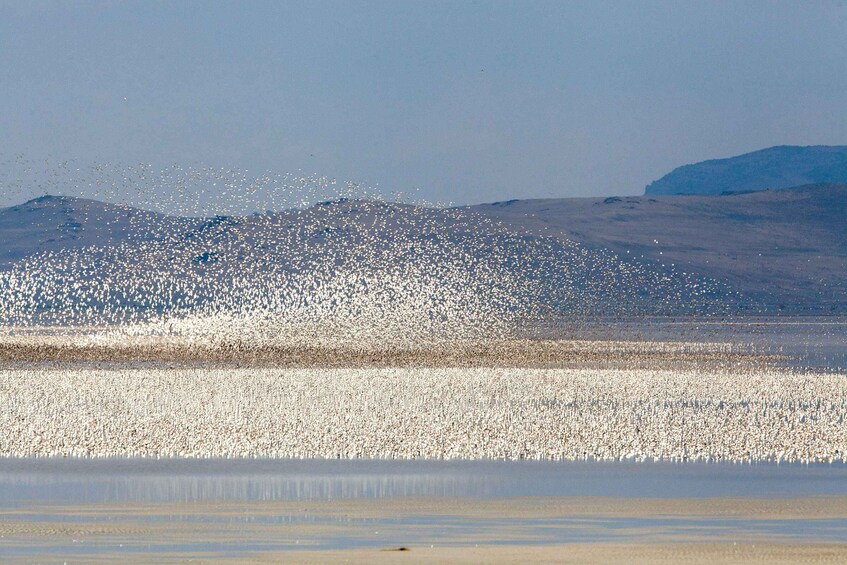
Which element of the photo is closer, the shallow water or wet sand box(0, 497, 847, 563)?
wet sand box(0, 497, 847, 563)

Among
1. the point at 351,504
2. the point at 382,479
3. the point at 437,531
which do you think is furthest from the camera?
the point at 382,479

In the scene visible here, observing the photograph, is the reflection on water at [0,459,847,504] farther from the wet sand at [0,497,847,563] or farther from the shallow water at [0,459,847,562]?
the wet sand at [0,497,847,563]

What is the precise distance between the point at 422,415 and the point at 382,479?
7866 mm

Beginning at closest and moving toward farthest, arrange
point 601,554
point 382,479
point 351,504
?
point 601,554 < point 351,504 < point 382,479

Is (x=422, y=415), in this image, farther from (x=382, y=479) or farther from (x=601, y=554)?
(x=601, y=554)

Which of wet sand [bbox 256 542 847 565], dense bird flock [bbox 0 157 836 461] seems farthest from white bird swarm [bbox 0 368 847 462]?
wet sand [bbox 256 542 847 565]

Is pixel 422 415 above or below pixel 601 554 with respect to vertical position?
below

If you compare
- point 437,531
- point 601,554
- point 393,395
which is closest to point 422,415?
point 393,395

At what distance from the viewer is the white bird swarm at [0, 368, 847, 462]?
2567 centimetres

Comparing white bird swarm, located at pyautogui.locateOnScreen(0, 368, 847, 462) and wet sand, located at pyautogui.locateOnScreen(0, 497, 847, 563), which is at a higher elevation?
wet sand, located at pyautogui.locateOnScreen(0, 497, 847, 563)

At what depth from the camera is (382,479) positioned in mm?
22391

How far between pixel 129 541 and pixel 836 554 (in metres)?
7.20

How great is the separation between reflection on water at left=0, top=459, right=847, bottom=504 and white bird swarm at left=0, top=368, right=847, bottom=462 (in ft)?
3.34

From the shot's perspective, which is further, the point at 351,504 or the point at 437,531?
the point at 351,504
